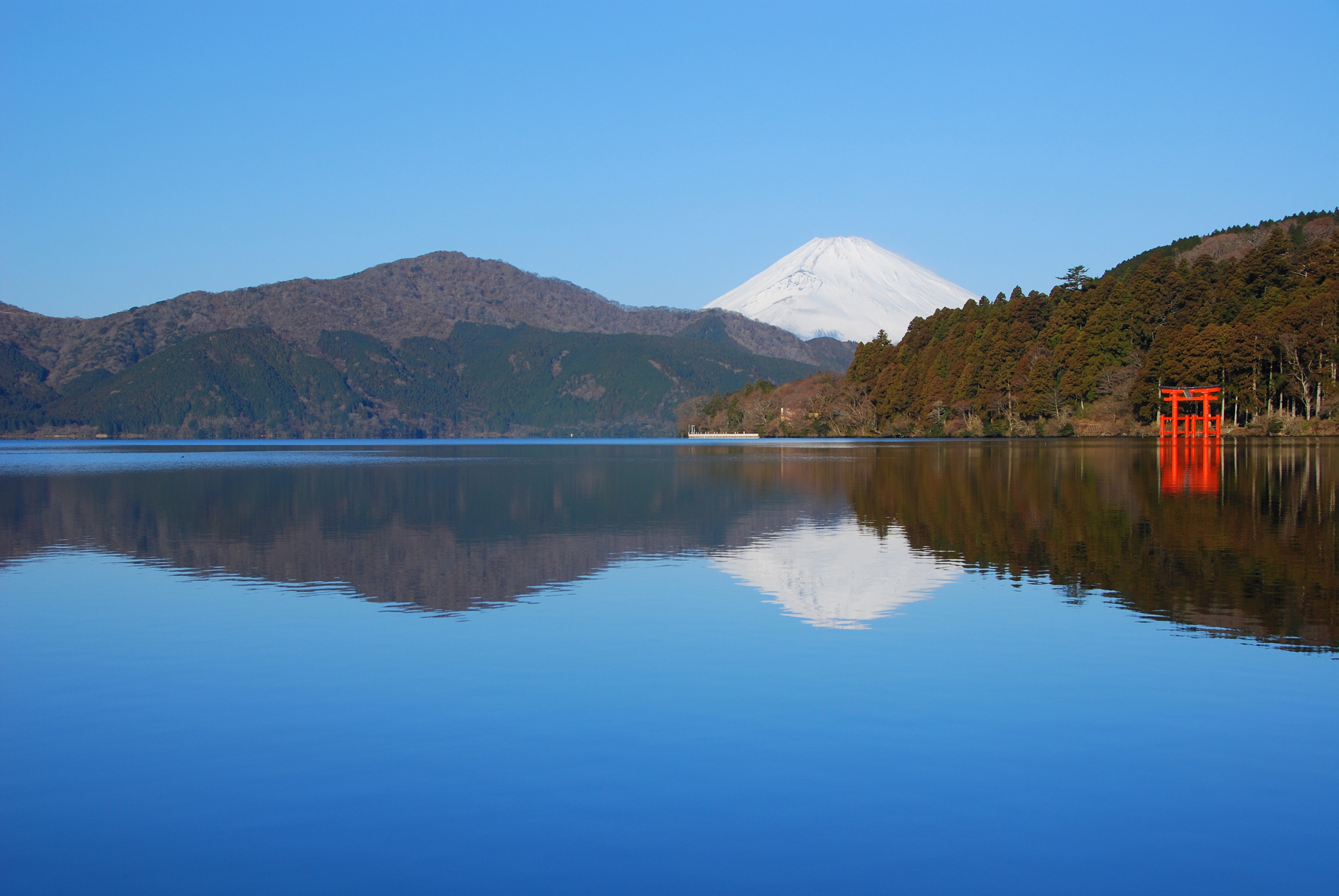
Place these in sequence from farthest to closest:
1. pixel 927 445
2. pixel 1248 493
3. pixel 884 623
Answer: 1. pixel 927 445
2. pixel 1248 493
3. pixel 884 623

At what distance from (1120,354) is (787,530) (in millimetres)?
90473

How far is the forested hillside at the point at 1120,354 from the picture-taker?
279 feet

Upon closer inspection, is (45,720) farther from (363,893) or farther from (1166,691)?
(1166,691)

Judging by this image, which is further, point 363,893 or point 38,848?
point 38,848

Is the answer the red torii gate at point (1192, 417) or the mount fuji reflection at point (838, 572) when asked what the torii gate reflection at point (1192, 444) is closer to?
the red torii gate at point (1192, 417)

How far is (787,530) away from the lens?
77.4 ft

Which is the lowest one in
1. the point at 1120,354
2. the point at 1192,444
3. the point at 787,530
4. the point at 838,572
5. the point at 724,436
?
the point at 724,436

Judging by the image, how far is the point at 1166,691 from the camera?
31.2 ft

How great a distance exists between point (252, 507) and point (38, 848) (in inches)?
1002

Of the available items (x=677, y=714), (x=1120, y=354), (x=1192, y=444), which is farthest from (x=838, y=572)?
(x=1120, y=354)

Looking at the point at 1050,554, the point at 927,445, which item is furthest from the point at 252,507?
the point at 927,445

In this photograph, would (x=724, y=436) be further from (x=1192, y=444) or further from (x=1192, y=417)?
(x=1192, y=444)

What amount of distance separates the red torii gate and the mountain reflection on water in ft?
127

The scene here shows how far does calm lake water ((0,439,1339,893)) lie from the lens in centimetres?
615
